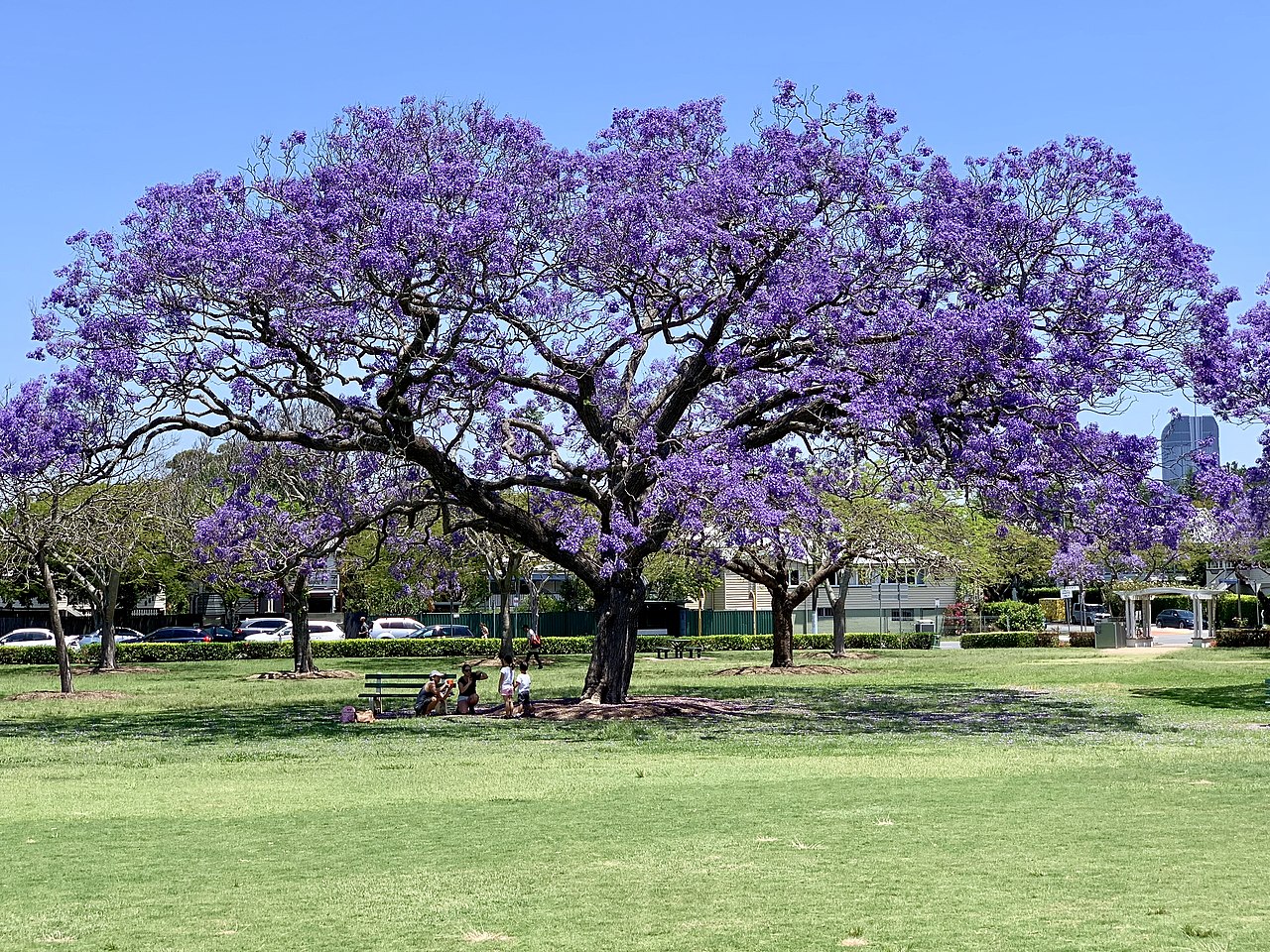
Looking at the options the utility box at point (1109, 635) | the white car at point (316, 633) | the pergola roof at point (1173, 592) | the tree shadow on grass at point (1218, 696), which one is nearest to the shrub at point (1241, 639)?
the pergola roof at point (1173, 592)

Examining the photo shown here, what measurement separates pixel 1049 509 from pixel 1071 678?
45.1ft

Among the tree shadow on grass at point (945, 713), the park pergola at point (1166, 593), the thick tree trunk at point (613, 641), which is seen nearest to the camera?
the tree shadow on grass at point (945, 713)

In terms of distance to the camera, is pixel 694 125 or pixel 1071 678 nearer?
pixel 694 125

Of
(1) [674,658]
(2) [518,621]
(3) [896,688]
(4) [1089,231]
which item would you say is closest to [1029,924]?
(4) [1089,231]

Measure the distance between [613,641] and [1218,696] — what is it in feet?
41.2

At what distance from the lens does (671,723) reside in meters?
24.7

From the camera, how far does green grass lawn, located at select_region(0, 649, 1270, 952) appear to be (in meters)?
8.48

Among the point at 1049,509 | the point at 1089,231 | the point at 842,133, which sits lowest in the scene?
the point at 1049,509

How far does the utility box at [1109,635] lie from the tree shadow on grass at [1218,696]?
78.9 ft

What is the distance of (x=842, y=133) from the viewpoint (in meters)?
25.0

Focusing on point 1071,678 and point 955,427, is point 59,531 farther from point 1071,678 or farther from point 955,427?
point 1071,678

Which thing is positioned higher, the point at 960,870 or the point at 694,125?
the point at 694,125

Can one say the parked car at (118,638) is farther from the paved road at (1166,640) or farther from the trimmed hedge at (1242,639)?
the trimmed hedge at (1242,639)

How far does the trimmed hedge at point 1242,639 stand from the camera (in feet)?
180
